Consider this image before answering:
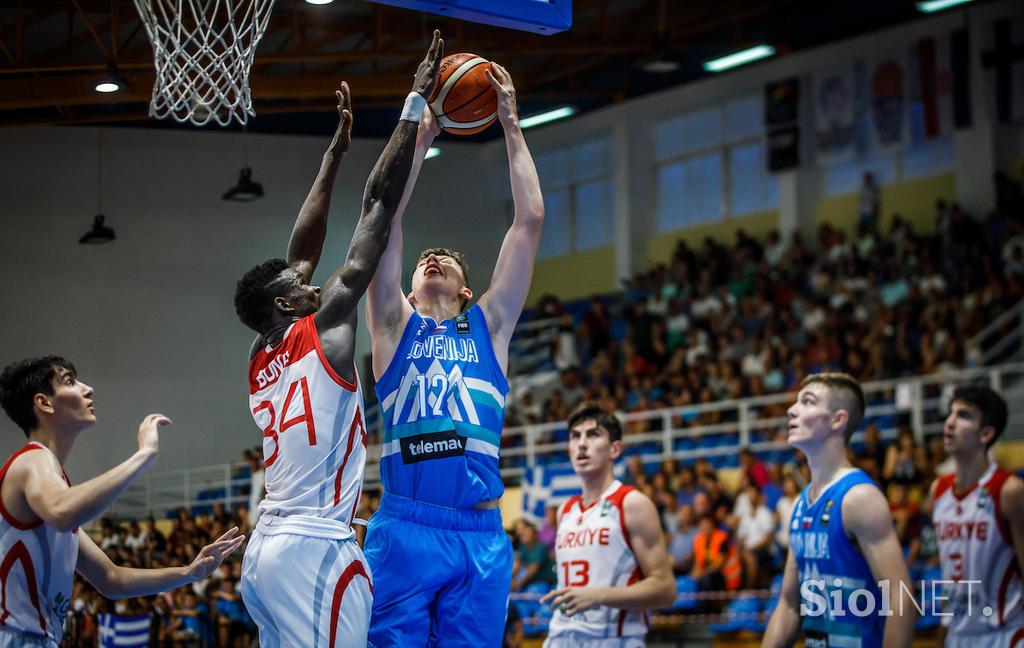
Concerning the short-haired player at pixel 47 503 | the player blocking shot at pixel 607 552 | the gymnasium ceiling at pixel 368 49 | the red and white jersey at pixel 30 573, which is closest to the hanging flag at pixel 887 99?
the gymnasium ceiling at pixel 368 49

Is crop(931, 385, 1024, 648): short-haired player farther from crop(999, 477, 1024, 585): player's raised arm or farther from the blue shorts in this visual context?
the blue shorts


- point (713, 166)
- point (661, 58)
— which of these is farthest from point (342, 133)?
point (713, 166)

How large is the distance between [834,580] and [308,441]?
8.46 feet

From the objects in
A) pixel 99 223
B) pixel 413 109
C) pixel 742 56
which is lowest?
pixel 413 109

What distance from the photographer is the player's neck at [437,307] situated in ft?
18.2

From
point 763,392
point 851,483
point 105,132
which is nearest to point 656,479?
point 763,392

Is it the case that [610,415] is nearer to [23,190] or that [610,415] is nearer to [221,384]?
[221,384]

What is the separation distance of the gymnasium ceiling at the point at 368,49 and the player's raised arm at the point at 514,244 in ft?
13.5

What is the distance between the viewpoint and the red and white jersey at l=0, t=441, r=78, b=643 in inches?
199

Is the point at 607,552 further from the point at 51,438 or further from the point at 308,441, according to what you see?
the point at 51,438

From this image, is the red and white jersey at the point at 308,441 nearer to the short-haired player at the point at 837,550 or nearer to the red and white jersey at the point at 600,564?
the short-haired player at the point at 837,550

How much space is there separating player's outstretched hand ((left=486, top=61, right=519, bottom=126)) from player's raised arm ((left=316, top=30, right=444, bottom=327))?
0.34 m

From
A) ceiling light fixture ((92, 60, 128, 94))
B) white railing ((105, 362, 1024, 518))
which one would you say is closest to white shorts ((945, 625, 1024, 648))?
white railing ((105, 362, 1024, 518))

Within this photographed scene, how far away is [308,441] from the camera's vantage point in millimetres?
4812
